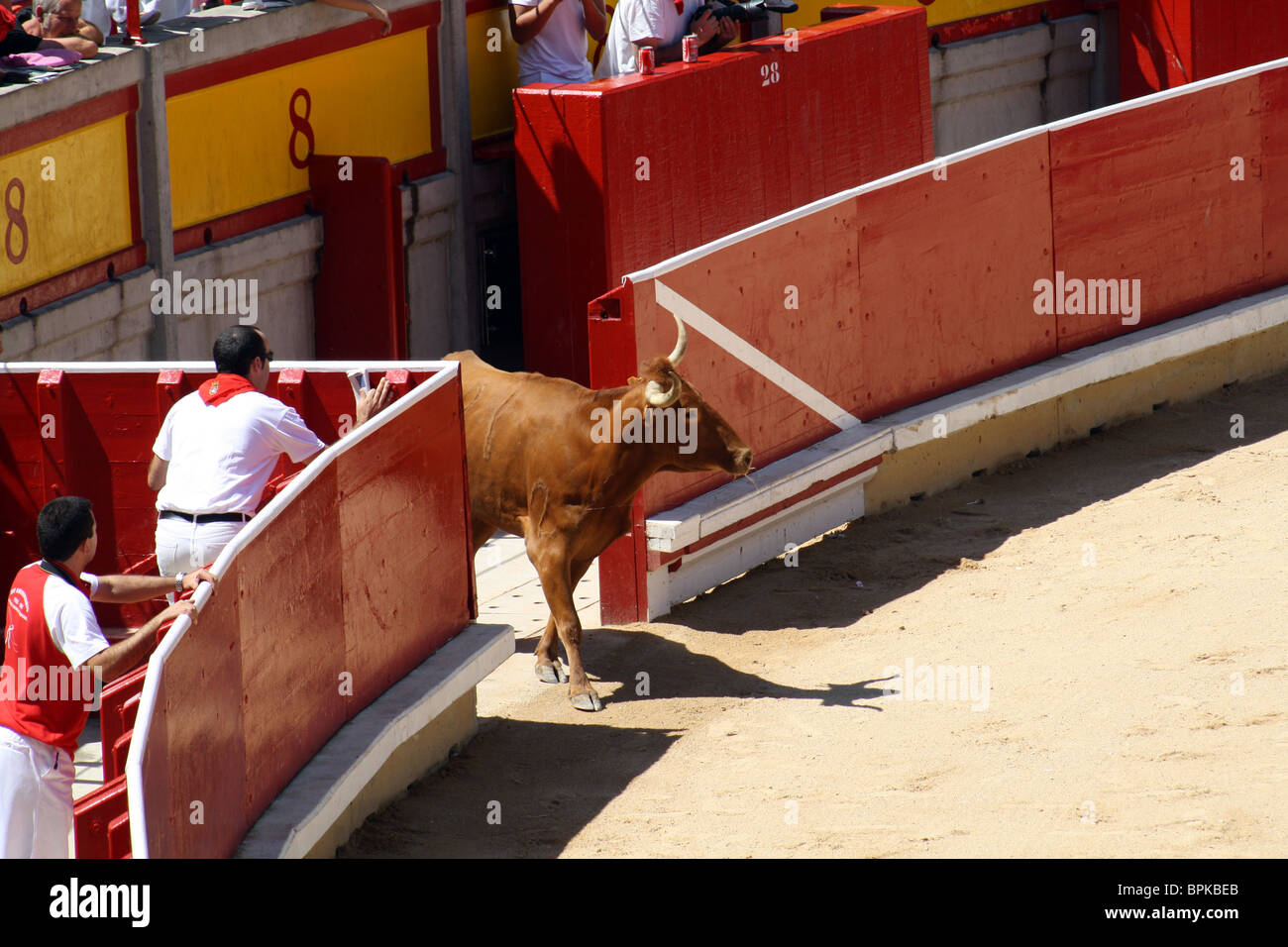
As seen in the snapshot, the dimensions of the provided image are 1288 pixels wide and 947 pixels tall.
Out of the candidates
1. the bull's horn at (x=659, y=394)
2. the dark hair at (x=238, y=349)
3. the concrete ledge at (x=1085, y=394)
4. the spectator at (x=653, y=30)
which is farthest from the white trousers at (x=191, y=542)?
the spectator at (x=653, y=30)

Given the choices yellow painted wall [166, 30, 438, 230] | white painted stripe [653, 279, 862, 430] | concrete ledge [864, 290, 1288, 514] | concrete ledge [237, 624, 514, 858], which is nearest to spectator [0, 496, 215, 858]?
concrete ledge [237, 624, 514, 858]

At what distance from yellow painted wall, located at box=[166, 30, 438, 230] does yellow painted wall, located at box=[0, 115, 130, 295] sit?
0.54 metres

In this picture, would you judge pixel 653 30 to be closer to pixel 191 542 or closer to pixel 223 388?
pixel 223 388

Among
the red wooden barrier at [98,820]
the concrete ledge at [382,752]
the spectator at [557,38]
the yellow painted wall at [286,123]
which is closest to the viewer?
the red wooden barrier at [98,820]

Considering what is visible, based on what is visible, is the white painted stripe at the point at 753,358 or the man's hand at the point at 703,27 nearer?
the white painted stripe at the point at 753,358

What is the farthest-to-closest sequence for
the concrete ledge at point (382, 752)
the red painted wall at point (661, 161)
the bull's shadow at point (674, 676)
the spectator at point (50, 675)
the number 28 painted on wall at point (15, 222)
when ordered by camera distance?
the red painted wall at point (661, 161) → the number 28 painted on wall at point (15, 222) → the bull's shadow at point (674, 676) → the concrete ledge at point (382, 752) → the spectator at point (50, 675)

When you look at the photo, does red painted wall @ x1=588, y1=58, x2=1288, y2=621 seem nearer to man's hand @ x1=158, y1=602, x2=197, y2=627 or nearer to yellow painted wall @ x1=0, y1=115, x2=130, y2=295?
yellow painted wall @ x1=0, y1=115, x2=130, y2=295

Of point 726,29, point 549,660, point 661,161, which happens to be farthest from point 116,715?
point 726,29

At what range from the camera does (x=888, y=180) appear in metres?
11.6

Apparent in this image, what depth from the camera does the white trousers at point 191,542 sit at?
8.00 metres

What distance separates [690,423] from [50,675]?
356 cm

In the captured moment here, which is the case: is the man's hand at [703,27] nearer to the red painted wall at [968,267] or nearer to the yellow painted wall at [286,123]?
the yellow painted wall at [286,123]

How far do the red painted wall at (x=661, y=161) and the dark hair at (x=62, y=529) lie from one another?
20.4 feet

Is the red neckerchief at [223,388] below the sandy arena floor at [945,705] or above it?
above
